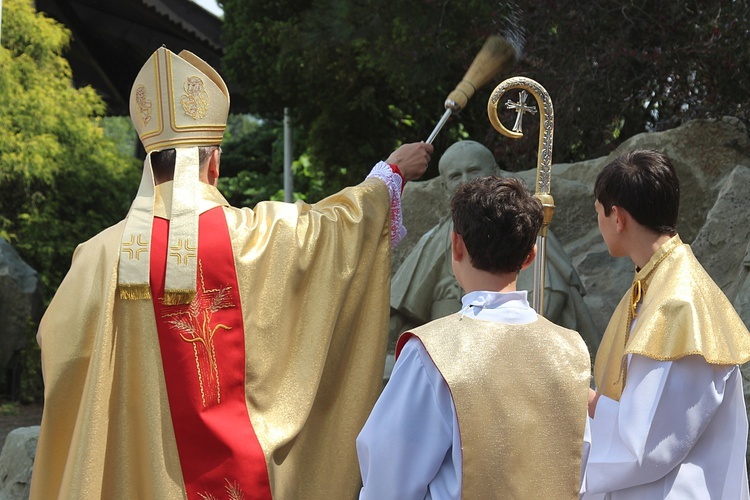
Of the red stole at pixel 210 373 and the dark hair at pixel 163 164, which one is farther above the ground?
the dark hair at pixel 163 164

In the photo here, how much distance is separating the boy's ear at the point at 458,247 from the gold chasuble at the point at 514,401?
14cm

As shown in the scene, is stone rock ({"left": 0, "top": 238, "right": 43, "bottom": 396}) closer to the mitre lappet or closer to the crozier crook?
the mitre lappet

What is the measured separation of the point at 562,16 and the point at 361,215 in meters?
3.40


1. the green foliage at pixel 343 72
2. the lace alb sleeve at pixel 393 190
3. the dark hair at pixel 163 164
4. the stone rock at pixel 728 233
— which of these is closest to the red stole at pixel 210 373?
the dark hair at pixel 163 164

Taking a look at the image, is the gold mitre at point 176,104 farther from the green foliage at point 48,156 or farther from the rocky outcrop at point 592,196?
the green foliage at point 48,156

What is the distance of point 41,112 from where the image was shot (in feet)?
33.2

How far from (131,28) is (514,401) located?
1137 cm

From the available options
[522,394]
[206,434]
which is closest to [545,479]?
[522,394]

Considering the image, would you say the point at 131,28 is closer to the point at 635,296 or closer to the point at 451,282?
the point at 451,282

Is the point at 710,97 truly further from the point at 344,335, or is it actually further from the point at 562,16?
the point at 344,335

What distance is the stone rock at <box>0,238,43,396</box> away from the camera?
31.2ft

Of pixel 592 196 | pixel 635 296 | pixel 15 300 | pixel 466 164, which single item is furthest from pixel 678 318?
pixel 15 300

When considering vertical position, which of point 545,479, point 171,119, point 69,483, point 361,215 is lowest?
point 69,483

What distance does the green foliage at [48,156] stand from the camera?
395 inches
